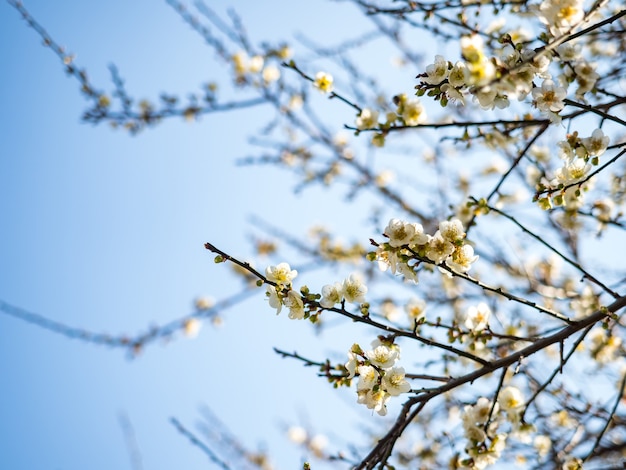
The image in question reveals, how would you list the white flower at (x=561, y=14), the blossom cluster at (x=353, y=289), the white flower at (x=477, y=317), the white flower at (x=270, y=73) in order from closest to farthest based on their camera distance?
the white flower at (x=561, y=14) < the blossom cluster at (x=353, y=289) < the white flower at (x=477, y=317) < the white flower at (x=270, y=73)

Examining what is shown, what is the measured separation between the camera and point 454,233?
1.71m

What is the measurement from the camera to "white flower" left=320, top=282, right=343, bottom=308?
1.67m

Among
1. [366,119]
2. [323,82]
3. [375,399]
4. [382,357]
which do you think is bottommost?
[375,399]

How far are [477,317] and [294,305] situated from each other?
Answer: 89 cm

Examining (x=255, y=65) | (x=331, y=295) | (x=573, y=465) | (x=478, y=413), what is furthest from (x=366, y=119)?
(x=255, y=65)

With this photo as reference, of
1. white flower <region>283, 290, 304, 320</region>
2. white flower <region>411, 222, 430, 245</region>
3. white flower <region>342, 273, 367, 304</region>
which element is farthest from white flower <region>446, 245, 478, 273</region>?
white flower <region>283, 290, 304, 320</region>

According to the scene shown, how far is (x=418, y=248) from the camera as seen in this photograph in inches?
67.0

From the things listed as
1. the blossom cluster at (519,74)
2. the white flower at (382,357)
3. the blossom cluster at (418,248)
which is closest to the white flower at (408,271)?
the blossom cluster at (418,248)

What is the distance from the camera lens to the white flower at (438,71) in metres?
1.69

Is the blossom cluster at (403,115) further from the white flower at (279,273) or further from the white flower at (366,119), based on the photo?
the white flower at (279,273)

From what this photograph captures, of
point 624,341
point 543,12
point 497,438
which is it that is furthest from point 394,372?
point 624,341

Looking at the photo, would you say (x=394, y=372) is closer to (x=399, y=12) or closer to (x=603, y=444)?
(x=399, y=12)

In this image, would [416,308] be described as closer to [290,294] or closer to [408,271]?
[408,271]

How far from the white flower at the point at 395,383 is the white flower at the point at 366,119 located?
1198 millimetres
